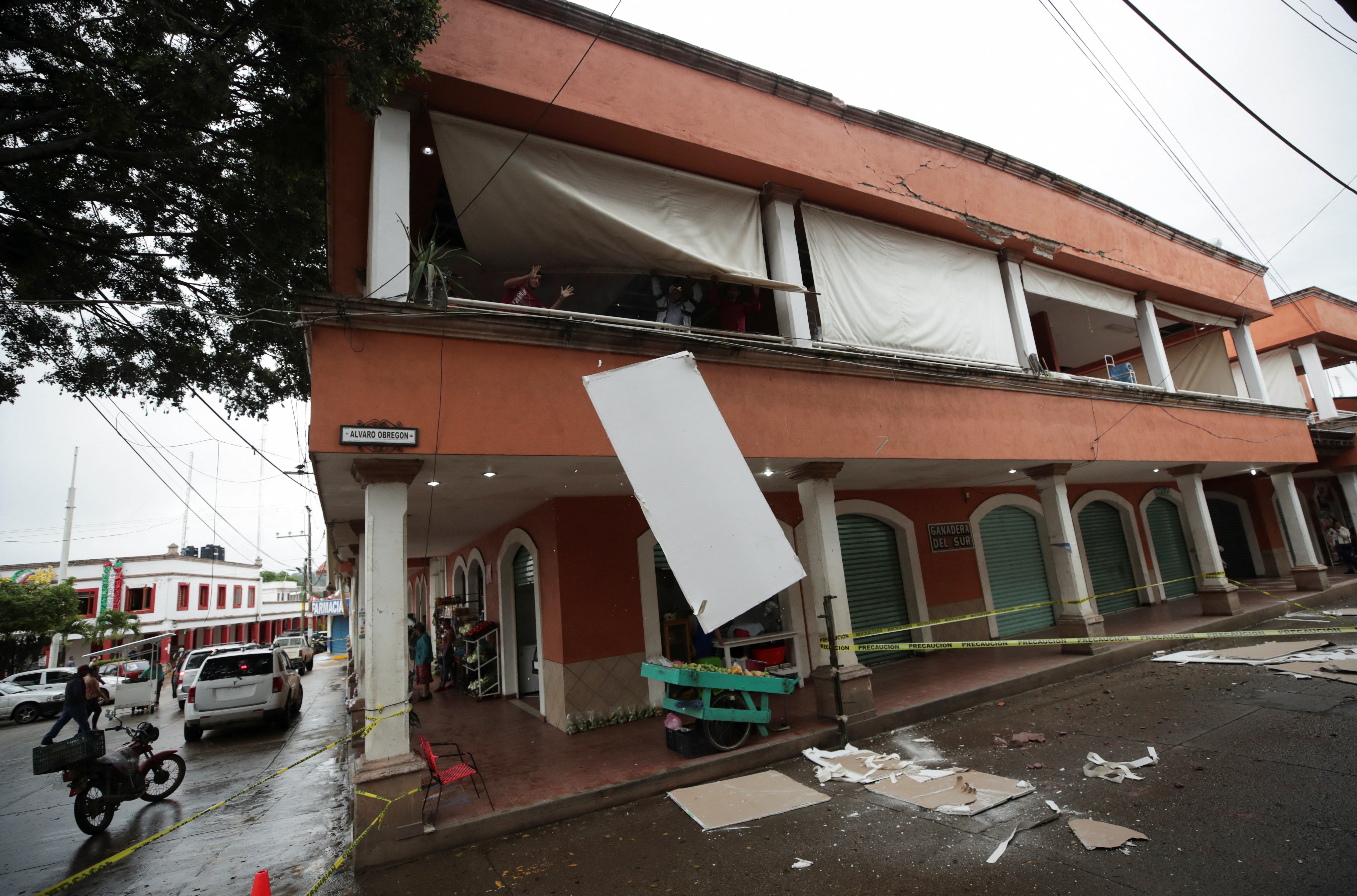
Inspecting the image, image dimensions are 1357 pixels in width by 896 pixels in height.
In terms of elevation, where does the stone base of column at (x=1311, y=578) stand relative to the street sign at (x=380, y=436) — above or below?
below

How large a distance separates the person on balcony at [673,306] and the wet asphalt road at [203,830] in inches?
265

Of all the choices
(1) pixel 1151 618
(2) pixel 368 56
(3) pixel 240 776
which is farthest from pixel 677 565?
(1) pixel 1151 618

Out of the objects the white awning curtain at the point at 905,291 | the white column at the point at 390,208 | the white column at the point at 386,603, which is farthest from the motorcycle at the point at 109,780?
the white awning curtain at the point at 905,291

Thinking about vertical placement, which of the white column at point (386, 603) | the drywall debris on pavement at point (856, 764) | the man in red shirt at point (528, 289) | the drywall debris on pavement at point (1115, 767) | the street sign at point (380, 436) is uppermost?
the man in red shirt at point (528, 289)

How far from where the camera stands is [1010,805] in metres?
4.95

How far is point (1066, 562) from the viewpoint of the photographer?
1046 cm

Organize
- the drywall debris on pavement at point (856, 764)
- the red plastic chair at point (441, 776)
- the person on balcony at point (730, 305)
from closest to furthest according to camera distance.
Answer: the red plastic chair at point (441, 776) → the drywall debris on pavement at point (856, 764) → the person on balcony at point (730, 305)

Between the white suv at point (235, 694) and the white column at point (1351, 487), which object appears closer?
the white suv at point (235, 694)

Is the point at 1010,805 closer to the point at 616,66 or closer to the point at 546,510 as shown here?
the point at 546,510

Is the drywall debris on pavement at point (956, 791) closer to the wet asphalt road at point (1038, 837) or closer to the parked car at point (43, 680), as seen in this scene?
the wet asphalt road at point (1038, 837)

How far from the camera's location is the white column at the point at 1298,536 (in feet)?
48.5

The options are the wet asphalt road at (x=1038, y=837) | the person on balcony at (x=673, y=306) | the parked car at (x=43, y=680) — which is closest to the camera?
the wet asphalt road at (x=1038, y=837)

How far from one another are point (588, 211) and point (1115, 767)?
7.55 m

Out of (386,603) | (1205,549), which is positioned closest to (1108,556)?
(1205,549)
